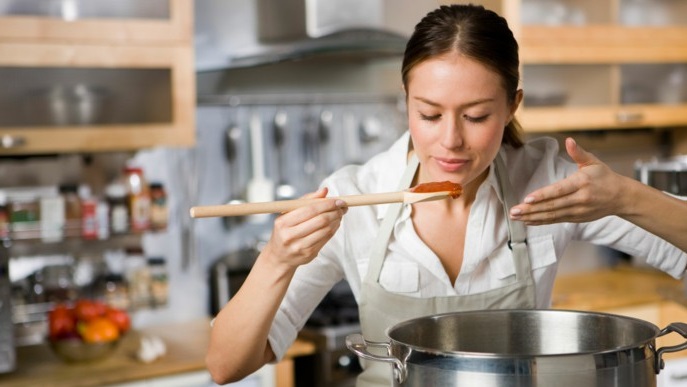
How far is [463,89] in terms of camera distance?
1401 millimetres

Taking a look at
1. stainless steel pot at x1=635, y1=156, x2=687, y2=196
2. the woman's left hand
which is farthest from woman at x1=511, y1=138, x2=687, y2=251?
stainless steel pot at x1=635, y1=156, x2=687, y2=196

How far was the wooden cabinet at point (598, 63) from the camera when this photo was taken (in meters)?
3.59

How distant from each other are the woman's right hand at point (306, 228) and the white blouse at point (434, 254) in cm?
26

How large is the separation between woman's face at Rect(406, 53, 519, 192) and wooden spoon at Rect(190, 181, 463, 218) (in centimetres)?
10

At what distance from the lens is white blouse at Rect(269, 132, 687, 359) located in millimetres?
1592

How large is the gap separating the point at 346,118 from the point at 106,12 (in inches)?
41.7

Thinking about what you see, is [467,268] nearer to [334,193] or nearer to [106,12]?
[334,193]

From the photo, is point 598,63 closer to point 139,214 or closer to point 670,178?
point 670,178

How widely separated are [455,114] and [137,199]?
6.02 feet

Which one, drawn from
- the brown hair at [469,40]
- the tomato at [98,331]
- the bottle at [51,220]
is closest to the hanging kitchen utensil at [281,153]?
the bottle at [51,220]

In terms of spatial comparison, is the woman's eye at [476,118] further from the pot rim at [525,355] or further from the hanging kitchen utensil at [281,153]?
the hanging kitchen utensil at [281,153]

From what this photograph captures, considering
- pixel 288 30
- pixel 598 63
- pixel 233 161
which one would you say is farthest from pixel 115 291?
pixel 598 63

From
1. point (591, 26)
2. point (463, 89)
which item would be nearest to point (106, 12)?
point (463, 89)

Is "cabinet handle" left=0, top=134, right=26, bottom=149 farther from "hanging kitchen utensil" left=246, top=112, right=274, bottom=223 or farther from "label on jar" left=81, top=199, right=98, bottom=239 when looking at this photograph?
"hanging kitchen utensil" left=246, top=112, right=274, bottom=223
